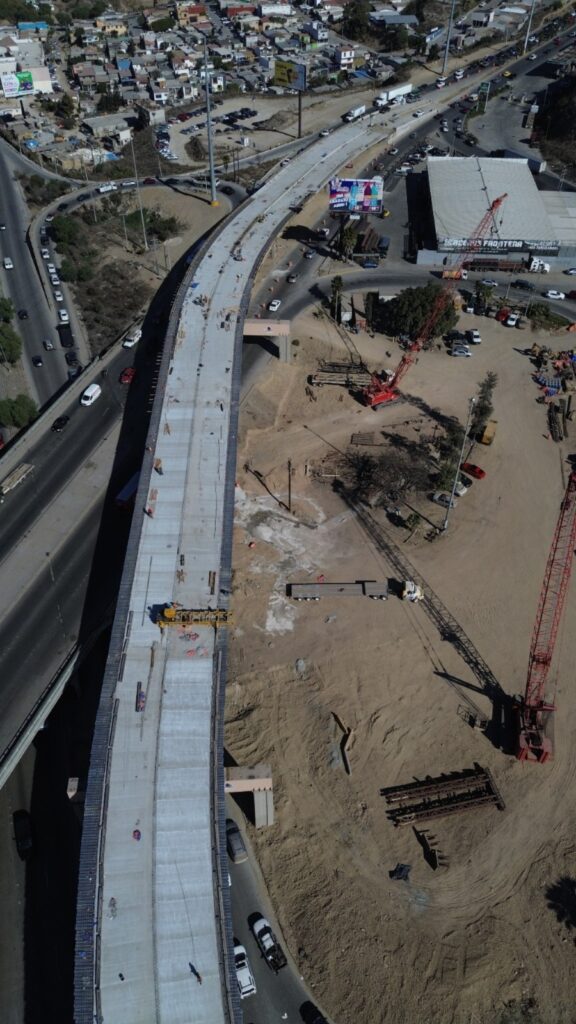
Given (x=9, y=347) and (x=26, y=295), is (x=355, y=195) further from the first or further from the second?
(x=9, y=347)

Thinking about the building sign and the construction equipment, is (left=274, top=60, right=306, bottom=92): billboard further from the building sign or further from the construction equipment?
the construction equipment

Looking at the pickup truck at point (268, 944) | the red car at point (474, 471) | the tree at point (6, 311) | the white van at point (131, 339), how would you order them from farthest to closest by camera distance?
the tree at point (6, 311) < the white van at point (131, 339) < the red car at point (474, 471) < the pickup truck at point (268, 944)

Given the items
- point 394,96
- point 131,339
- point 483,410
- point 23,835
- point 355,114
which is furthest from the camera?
point 394,96

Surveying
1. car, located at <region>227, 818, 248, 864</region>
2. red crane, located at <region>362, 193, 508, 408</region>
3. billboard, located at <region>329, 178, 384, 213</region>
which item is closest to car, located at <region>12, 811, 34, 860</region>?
car, located at <region>227, 818, 248, 864</region>

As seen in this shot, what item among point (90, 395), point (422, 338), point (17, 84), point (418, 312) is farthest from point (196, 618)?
point (17, 84)

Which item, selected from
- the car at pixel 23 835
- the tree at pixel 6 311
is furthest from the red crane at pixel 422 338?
the car at pixel 23 835

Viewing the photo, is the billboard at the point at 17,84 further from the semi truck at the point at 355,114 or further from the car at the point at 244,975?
the car at the point at 244,975

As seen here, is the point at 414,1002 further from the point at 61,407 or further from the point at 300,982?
the point at 61,407
